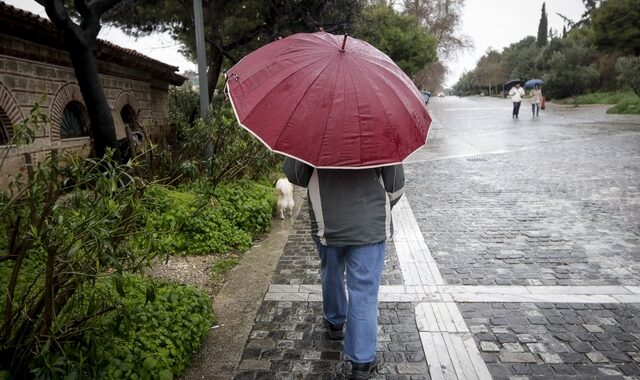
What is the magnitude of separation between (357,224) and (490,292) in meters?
2.10

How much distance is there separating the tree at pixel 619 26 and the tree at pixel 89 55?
3532 cm

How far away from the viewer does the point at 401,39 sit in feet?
80.4

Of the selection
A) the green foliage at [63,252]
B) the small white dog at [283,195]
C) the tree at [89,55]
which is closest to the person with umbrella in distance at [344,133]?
the green foliage at [63,252]

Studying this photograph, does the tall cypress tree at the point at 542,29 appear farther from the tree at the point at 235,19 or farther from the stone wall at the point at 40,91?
the stone wall at the point at 40,91

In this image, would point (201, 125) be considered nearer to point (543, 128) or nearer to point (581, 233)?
point (581, 233)

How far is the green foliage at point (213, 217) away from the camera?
4742 millimetres

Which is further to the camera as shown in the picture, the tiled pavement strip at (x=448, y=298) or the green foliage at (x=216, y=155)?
the green foliage at (x=216, y=155)

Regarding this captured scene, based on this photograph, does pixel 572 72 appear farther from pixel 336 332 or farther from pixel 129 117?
pixel 336 332

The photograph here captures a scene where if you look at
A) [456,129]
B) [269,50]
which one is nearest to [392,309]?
[269,50]

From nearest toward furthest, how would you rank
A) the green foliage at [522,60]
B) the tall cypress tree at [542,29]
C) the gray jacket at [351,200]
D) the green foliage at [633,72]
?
the gray jacket at [351,200]
the green foliage at [633,72]
the green foliage at [522,60]
the tall cypress tree at [542,29]

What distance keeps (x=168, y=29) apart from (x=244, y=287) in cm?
1360

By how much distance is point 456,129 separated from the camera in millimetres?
18438

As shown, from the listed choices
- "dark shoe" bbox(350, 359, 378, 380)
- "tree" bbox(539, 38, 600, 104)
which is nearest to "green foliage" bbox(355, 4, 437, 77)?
"tree" bbox(539, 38, 600, 104)

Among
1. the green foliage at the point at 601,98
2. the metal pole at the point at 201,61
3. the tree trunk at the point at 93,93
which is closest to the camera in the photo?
the tree trunk at the point at 93,93
